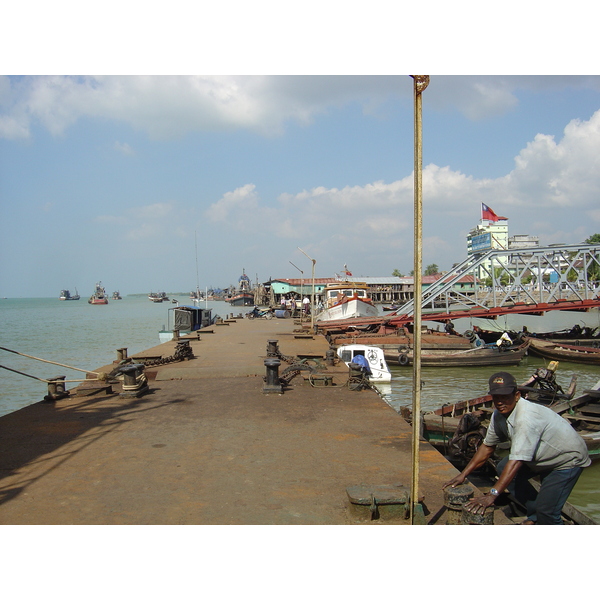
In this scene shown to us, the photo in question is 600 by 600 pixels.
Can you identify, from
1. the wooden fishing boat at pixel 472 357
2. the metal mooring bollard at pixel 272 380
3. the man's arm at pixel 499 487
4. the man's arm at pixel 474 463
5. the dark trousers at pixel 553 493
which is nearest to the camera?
the man's arm at pixel 499 487

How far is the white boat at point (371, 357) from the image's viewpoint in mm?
18234

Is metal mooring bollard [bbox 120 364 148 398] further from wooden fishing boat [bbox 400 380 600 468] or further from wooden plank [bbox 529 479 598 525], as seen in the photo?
wooden plank [bbox 529 479 598 525]

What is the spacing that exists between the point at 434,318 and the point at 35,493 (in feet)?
81.6

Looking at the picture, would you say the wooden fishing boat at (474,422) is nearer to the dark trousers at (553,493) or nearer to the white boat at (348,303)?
the dark trousers at (553,493)

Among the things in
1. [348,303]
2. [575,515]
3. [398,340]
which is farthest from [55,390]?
[348,303]

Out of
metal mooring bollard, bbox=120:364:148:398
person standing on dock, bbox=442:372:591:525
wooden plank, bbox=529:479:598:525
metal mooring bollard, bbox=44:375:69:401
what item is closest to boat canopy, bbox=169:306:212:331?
metal mooring bollard, bbox=44:375:69:401

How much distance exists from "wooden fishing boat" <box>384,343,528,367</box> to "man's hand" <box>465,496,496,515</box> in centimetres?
1899

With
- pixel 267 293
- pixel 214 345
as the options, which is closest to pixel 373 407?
pixel 214 345

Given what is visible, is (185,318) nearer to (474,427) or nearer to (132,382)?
(132,382)

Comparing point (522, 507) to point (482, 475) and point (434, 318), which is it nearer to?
point (482, 475)

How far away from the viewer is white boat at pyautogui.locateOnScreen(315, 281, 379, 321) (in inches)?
1300

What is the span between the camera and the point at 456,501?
13.3 feet

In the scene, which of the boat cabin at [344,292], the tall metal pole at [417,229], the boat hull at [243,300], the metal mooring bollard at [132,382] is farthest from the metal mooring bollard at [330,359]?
the boat hull at [243,300]

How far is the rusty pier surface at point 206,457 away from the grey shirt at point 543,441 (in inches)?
33.3
